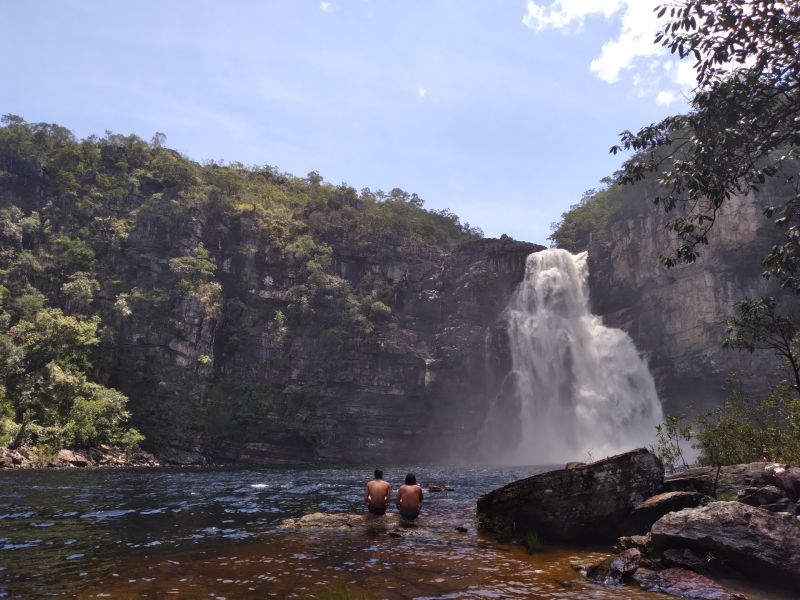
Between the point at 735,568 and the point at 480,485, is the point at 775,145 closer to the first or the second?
the point at 735,568

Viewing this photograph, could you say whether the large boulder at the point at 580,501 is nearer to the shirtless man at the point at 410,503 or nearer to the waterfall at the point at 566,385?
the shirtless man at the point at 410,503

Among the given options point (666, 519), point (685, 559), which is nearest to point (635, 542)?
point (666, 519)

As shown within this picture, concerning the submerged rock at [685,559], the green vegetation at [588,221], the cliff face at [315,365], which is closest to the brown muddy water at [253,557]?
the submerged rock at [685,559]

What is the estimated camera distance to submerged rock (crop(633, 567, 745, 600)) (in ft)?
20.9

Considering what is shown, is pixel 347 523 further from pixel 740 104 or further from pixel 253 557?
pixel 740 104

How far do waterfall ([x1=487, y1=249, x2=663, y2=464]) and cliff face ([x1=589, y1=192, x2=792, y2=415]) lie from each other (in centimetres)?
188

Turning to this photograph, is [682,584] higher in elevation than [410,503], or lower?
higher

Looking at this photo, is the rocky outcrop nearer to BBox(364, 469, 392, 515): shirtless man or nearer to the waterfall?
BBox(364, 469, 392, 515): shirtless man

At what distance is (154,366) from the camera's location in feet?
148

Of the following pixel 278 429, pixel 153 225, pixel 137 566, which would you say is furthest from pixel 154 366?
pixel 137 566

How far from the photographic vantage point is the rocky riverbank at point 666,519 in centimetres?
682

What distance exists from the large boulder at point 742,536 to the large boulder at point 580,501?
2018 mm

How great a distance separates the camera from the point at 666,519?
7949 mm

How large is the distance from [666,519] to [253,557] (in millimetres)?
6837
